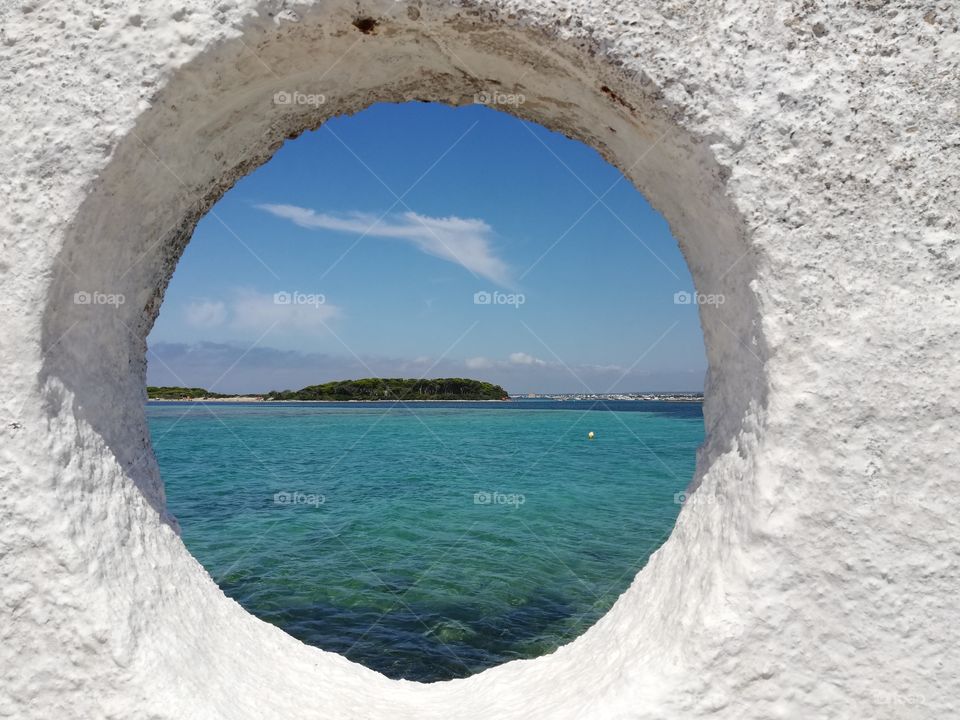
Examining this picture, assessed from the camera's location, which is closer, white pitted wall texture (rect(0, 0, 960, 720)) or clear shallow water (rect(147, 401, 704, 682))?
white pitted wall texture (rect(0, 0, 960, 720))

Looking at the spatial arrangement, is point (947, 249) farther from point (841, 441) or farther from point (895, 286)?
point (841, 441)

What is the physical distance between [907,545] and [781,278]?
3.28 ft

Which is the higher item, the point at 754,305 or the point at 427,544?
the point at 427,544

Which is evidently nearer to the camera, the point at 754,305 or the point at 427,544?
the point at 754,305

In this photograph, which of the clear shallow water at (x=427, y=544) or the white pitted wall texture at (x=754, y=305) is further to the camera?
the clear shallow water at (x=427, y=544)

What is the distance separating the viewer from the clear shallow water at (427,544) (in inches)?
235

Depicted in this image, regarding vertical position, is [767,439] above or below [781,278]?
below

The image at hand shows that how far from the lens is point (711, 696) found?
7.09 ft

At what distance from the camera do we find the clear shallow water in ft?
19.5

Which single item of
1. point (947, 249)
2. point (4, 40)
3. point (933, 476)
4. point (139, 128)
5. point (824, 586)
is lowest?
point (824, 586)

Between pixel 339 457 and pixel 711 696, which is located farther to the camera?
pixel 339 457

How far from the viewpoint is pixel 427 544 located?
982 cm

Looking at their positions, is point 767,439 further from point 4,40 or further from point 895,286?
point 4,40

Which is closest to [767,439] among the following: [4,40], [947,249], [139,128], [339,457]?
[947,249]
